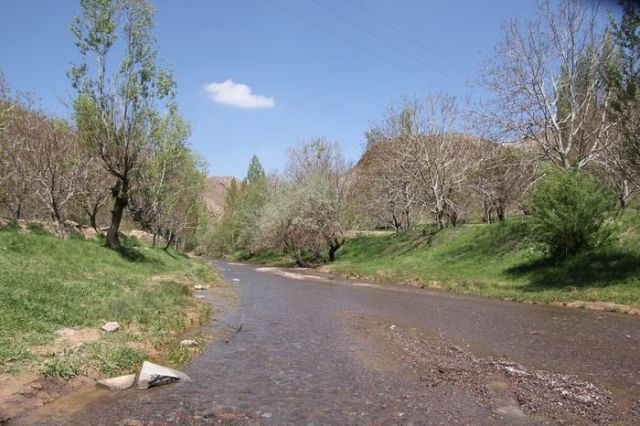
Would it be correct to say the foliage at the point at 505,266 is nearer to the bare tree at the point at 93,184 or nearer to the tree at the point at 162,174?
the tree at the point at 162,174

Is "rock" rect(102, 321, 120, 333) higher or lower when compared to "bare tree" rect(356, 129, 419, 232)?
lower

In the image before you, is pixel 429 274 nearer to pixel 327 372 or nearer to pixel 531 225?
pixel 531 225

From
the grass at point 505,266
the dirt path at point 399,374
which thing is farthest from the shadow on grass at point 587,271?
the dirt path at point 399,374

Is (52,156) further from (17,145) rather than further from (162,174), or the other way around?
(162,174)

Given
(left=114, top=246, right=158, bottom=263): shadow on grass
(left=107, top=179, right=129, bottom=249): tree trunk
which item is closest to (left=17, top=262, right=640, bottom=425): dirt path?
(left=114, top=246, right=158, bottom=263): shadow on grass

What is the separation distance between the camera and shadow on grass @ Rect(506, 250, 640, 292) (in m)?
24.2

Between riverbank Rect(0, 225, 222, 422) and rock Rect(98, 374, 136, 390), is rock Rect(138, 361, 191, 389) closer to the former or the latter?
Answer: rock Rect(98, 374, 136, 390)

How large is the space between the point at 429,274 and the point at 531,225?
8.87 meters

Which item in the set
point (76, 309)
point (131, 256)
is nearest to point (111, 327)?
point (76, 309)

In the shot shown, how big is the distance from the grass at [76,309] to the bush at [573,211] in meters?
20.4

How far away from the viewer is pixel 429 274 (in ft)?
117

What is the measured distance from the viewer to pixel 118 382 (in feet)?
29.0

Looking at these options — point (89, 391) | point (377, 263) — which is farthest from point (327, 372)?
point (377, 263)

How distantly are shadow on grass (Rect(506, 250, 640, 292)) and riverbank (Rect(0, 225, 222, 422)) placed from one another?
63.5 ft
